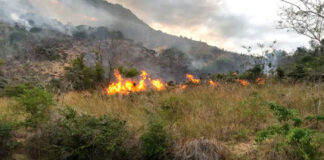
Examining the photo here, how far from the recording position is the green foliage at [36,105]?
3.25m

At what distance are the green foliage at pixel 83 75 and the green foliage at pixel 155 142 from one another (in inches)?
341

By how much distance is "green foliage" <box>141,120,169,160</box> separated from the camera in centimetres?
280

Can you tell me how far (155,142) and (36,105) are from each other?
2160 mm

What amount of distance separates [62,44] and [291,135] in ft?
196

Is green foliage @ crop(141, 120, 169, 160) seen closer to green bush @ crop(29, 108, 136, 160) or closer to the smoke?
green bush @ crop(29, 108, 136, 160)

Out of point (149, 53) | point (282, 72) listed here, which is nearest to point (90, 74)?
point (282, 72)

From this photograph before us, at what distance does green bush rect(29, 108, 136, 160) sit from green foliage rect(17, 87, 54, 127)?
31 cm

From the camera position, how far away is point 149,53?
65625 mm

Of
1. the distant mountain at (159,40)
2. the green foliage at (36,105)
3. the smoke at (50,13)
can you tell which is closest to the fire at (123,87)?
the green foliage at (36,105)

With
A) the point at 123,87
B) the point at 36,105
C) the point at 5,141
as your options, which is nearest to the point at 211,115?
the point at 36,105

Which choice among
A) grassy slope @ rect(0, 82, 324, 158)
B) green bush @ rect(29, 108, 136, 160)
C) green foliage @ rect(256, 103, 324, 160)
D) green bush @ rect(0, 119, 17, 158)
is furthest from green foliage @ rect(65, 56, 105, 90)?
green foliage @ rect(256, 103, 324, 160)

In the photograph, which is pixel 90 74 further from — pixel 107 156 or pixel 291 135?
pixel 291 135

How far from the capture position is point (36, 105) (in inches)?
131

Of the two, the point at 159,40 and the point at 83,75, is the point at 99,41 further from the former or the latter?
the point at 159,40
